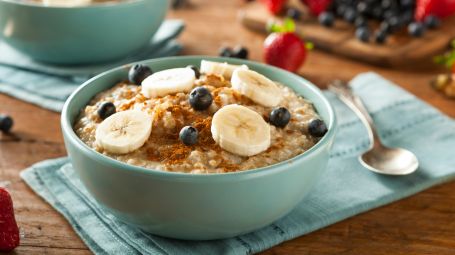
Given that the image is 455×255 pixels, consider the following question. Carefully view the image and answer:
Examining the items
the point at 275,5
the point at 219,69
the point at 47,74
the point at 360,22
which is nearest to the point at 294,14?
the point at 275,5

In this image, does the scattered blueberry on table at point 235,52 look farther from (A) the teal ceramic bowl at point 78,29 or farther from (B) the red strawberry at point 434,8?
(B) the red strawberry at point 434,8

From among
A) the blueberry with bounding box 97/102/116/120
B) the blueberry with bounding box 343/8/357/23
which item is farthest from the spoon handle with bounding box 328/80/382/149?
the blueberry with bounding box 97/102/116/120

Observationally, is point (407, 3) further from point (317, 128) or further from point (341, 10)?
point (317, 128)

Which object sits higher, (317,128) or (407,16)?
(317,128)

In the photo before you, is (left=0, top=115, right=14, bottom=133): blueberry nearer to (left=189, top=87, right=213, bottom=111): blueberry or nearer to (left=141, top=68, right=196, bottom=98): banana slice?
(left=141, top=68, right=196, bottom=98): banana slice

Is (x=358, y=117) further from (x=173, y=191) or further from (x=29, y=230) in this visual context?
(x=29, y=230)

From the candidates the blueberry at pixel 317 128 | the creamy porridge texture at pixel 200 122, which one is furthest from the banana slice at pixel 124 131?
the blueberry at pixel 317 128
